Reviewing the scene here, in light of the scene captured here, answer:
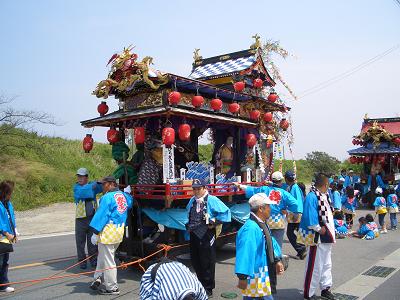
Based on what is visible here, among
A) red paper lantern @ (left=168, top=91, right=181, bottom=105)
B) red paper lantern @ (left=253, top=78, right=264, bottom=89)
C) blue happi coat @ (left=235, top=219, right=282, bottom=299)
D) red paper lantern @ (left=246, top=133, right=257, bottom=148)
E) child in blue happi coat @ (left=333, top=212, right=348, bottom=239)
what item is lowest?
child in blue happi coat @ (left=333, top=212, right=348, bottom=239)

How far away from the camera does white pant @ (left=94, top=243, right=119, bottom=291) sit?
19.7 feet

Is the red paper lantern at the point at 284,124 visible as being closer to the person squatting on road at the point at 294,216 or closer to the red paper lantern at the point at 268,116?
the red paper lantern at the point at 268,116

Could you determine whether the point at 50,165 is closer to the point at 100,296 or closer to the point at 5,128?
the point at 5,128

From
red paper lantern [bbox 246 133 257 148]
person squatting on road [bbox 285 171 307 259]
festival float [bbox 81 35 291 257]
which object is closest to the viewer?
festival float [bbox 81 35 291 257]

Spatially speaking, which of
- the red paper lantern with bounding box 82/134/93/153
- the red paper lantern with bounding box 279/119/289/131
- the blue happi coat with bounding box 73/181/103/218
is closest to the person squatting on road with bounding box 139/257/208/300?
→ the blue happi coat with bounding box 73/181/103/218

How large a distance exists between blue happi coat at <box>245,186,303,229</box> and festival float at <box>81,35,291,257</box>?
121 cm

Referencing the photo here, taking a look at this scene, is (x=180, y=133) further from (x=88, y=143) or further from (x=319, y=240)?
(x=319, y=240)

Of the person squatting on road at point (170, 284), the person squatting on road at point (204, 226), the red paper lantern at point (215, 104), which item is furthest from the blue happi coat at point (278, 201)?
the person squatting on road at point (170, 284)

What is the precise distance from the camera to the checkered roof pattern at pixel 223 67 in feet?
33.7

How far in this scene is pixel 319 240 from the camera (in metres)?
5.57

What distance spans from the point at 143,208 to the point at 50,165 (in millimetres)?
17052

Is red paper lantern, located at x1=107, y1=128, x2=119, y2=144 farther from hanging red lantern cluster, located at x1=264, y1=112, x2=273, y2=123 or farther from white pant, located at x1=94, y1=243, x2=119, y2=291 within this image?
hanging red lantern cluster, located at x1=264, y1=112, x2=273, y2=123

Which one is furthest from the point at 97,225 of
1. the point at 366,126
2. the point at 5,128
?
the point at 366,126

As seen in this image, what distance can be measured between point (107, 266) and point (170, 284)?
3712 millimetres
